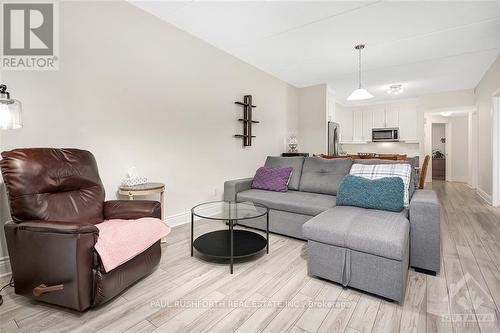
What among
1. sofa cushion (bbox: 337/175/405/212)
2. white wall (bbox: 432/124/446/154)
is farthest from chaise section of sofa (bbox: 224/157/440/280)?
white wall (bbox: 432/124/446/154)

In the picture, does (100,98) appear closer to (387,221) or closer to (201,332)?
(201,332)

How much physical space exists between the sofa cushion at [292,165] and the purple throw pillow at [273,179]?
0.08 meters

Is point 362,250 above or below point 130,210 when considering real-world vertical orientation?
below

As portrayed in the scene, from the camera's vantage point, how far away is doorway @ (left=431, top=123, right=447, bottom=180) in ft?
26.2

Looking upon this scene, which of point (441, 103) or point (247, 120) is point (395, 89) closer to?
point (441, 103)

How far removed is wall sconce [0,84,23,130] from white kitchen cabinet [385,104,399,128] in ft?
26.4

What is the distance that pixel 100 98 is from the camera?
2.46 m

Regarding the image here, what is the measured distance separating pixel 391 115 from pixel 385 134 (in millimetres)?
613

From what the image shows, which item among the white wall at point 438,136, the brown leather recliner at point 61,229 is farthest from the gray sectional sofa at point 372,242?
the white wall at point 438,136

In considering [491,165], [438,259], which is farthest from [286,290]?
[491,165]

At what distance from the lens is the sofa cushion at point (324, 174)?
3174mm

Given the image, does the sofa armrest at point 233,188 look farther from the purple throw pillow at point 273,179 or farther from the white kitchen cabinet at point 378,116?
the white kitchen cabinet at point 378,116

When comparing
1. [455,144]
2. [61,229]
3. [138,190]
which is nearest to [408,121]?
[455,144]

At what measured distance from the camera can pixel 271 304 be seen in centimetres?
164
